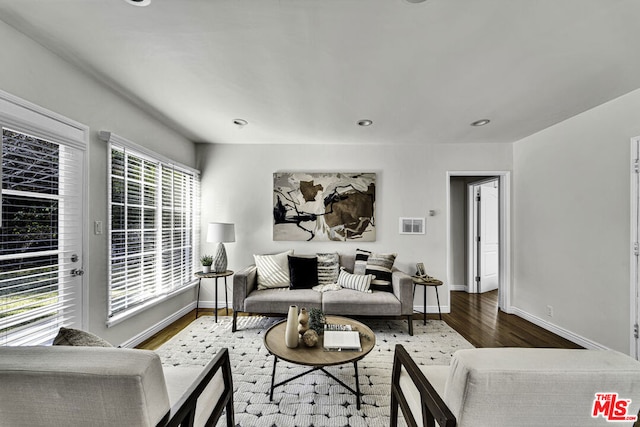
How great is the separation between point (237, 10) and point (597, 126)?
346 centimetres

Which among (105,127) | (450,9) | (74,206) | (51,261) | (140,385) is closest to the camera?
(140,385)

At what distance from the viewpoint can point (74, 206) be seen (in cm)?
211

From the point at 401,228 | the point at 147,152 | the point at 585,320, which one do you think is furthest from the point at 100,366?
the point at 585,320

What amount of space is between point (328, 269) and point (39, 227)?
9.08 ft

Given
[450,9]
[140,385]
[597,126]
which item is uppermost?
[450,9]

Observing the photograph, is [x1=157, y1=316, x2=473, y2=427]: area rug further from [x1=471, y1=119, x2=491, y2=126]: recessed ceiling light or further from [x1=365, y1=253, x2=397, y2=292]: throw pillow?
[x1=471, y1=119, x2=491, y2=126]: recessed ceiling light

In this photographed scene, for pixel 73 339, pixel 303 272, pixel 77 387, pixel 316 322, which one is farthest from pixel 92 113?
pixel 303 272

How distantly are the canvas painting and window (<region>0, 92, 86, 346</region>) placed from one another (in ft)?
7.60

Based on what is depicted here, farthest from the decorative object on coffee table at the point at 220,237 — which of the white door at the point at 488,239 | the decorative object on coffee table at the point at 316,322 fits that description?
the white door at the point at 488,239

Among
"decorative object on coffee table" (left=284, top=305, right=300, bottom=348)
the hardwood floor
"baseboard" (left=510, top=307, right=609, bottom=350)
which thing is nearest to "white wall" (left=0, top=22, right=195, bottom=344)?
the hardwood floor

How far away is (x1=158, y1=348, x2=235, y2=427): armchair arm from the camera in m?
1.05

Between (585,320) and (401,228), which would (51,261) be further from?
(585,320)

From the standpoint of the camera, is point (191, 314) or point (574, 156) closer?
point (574, 156)

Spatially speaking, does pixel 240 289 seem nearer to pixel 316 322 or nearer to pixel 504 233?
pixel 316 322
